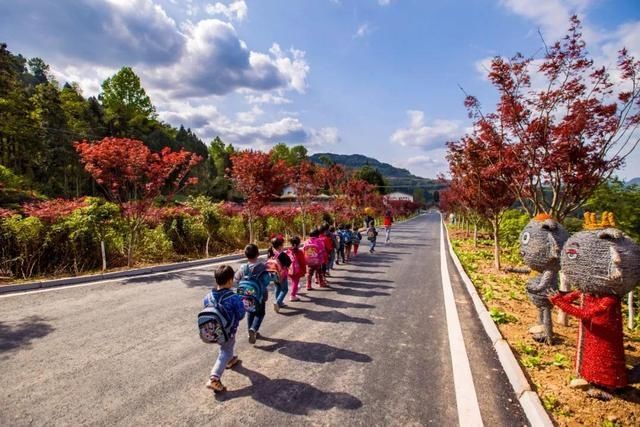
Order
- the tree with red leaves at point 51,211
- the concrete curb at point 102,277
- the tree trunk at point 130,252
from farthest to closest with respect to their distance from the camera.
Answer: the tree trunk at point 130,252
the tree with red leaves at point 51,211
the concrete curb at point 102,277

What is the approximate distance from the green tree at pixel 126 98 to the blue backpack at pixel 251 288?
5292cm

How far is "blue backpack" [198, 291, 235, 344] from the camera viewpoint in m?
3.34

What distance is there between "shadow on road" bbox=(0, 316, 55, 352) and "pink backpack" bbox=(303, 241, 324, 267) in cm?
458

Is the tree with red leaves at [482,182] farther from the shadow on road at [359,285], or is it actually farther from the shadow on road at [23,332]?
the shadow on road at [23,332]

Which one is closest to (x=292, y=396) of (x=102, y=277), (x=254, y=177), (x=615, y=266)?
(x=615, y=266)

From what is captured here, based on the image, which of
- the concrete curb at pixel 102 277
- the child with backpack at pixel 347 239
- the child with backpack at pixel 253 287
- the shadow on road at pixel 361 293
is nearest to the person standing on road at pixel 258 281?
the child with backpack at pixel 253 287

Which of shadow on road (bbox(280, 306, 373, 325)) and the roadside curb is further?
the roadside curb

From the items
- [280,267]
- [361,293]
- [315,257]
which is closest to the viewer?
[280,267]

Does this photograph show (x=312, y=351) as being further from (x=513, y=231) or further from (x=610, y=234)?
(x=513, y=231)

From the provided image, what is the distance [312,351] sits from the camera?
4285mm

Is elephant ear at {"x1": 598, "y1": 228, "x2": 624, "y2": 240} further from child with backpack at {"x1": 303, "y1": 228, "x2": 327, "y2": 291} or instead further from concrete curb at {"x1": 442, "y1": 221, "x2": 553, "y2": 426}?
child with backpack at {"x1": 303, "y1": 228, "x2": 327, "y2": 291}

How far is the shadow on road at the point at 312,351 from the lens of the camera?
409cm

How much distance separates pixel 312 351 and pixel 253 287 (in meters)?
1.14

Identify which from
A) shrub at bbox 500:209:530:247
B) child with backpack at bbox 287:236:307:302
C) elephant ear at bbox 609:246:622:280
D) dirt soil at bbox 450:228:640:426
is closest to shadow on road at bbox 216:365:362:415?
dirt soil at bbox 450:228:640:426
